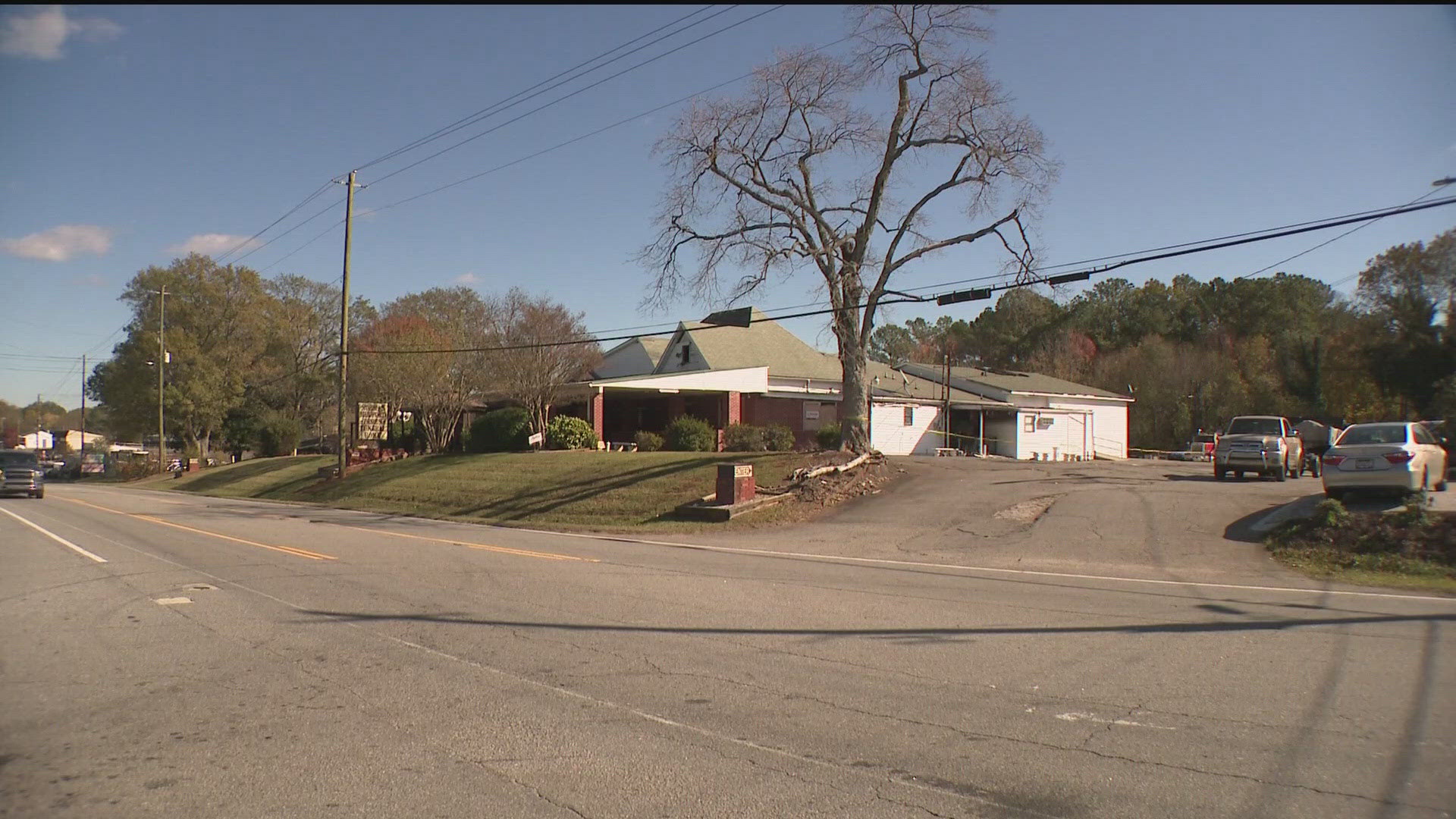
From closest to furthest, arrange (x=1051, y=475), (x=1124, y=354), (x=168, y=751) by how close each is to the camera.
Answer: (x=168, y=751)
(x=1051, y=475)
(x=1124, y=354)

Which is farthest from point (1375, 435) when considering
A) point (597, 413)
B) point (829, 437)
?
point (597, 413)

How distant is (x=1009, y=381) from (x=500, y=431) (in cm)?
2578

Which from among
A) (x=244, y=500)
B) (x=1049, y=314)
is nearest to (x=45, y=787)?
(x=244, y=500)

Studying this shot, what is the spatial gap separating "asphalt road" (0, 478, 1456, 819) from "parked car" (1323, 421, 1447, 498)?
4.96 m

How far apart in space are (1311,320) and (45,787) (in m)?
67.5

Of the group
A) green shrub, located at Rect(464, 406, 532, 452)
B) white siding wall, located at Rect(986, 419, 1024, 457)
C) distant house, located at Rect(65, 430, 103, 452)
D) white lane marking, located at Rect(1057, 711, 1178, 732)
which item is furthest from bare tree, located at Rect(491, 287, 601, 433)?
distant house, located at Rect(65, 430, 103, 452)

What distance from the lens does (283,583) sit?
42.3ft

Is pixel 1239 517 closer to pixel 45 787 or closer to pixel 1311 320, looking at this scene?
pixel 45 787

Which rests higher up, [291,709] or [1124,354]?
[1124,354]

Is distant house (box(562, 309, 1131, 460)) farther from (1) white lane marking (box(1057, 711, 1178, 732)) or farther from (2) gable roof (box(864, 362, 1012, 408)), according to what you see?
(1) white lane marking (box(1057, 711, 1178, 732))

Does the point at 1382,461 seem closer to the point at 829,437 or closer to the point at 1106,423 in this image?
the point at 829,437

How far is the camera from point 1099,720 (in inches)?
253

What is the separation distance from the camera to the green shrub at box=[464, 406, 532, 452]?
1517 inches

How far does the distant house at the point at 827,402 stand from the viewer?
40.7 metres
